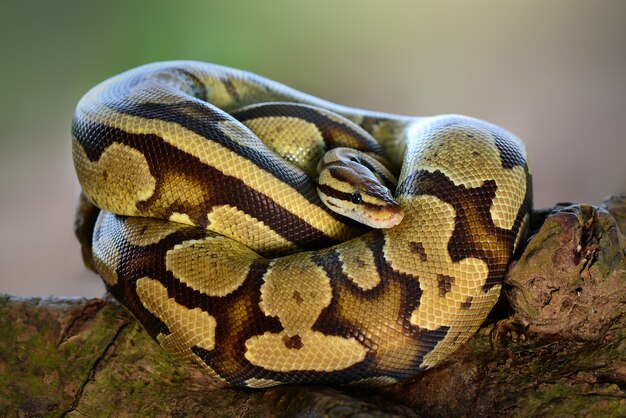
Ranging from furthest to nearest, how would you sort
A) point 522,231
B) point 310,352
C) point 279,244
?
point 279,244
point 522,231
point 310,352

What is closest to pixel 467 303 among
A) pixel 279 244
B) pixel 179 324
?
pixel 279 244

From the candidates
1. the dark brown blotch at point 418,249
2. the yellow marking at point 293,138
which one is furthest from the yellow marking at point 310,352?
the yellow marking at point 293,138

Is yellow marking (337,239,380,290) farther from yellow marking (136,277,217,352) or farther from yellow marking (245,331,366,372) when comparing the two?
yellow marking (136,277,217,352)

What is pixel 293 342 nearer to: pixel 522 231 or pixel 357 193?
pixel 357 193

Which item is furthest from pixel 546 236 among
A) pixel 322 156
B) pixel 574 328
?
pixel 322 156

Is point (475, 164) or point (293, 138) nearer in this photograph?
point (475, 164)

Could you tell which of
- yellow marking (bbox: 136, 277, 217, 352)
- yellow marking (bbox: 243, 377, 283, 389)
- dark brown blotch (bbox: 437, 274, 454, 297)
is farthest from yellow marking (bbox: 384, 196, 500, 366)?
yellow marking (bbox: 136, 277, 217, 352)

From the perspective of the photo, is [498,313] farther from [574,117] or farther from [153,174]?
[574,117]
